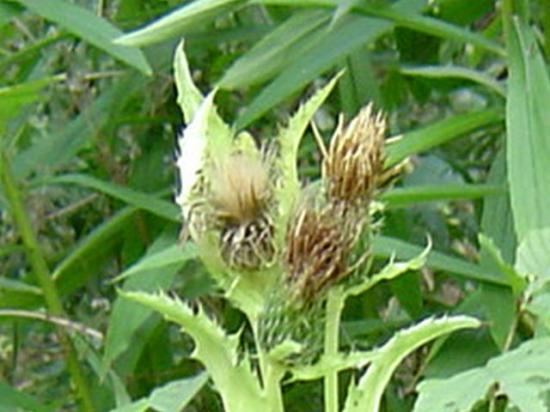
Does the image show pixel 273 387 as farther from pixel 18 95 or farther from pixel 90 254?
pixel 90 254

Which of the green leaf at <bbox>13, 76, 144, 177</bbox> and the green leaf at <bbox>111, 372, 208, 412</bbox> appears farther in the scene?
the green leaf at <bbox>13, 76, 144, 177</bbox>

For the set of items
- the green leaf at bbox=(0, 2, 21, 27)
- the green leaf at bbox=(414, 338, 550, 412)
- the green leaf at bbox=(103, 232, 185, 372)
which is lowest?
the green leaf at bbox=(103, 232, 185, 372)

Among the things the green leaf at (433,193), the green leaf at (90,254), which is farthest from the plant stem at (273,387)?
the green leaf at (90,254)

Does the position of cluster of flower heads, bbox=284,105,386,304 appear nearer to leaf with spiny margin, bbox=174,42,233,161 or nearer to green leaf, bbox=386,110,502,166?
leaf with spiny margin, bbox=174,42,233,161

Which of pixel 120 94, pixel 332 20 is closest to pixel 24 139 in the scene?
pixel 120 94

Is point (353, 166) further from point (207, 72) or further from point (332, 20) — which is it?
point (207, 72)

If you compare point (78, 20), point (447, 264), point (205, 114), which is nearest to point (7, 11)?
point (78, 20)

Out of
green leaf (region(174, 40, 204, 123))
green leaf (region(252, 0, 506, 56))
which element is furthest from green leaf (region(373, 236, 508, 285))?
green leaf (region(174, 40, 204, 123))

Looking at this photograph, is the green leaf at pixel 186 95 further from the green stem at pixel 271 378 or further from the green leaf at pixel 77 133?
the green leaf at pixel 77 133
